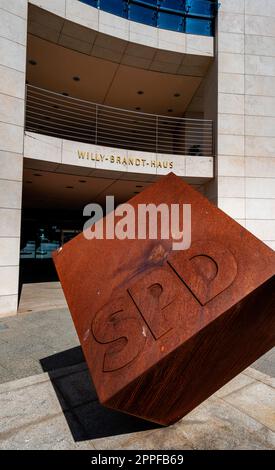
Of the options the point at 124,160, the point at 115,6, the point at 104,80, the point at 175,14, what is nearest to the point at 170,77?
the point at 175,14

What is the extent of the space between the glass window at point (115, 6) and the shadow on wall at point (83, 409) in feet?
39.2

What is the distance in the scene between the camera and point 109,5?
10508 millimetres

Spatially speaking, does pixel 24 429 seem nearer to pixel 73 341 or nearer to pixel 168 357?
pixel 168 357

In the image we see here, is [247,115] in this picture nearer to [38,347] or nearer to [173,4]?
[173,4]

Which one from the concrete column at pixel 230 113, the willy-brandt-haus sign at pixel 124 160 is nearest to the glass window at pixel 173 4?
the concrete column at pixel 230 113

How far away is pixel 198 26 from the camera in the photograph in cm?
1140

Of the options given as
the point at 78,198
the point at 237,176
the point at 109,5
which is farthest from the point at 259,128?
the point at 78,198

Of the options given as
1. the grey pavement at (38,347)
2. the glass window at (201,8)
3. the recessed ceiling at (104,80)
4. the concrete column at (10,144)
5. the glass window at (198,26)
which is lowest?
the grey pavement at (38,347)

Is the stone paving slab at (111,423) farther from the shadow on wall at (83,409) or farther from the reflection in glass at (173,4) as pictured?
the reflection in glass at (173,4)

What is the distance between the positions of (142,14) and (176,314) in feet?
→ 41.7

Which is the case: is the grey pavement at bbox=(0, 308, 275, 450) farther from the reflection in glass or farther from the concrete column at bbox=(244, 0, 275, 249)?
the reflection in glass

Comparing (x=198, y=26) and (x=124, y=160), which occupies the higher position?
(x=198, y=26)

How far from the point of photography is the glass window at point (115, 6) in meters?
10.4

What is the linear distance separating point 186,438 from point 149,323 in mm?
1476
